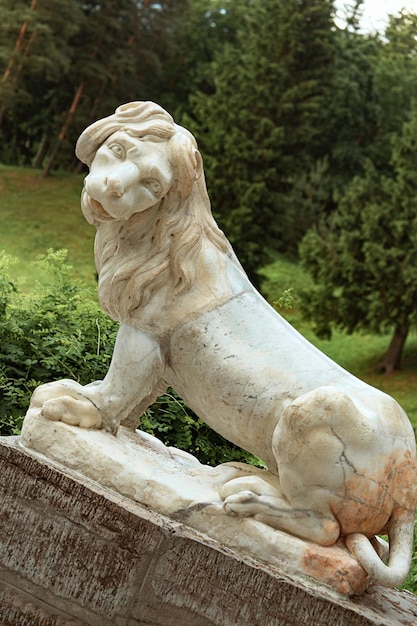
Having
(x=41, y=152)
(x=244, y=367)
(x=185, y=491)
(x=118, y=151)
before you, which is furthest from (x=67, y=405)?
(x=41, y=152)

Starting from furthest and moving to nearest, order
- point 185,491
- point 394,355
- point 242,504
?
point 394,355, point 185,491, point 242,504

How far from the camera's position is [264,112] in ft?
62.8

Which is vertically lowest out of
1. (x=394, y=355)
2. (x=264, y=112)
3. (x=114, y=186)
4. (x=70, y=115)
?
(x=70, y=115)

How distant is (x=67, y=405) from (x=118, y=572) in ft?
1.93

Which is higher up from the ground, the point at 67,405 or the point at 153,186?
the point at 153,186

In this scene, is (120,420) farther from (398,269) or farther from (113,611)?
(398,269)

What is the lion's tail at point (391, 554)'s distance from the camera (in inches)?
106

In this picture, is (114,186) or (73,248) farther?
(73,248)

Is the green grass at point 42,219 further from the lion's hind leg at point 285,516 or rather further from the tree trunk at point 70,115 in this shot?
the lion's hind leg at point 285,516

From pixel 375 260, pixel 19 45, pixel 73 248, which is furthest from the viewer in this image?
pixel 19 45

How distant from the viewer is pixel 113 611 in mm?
2848

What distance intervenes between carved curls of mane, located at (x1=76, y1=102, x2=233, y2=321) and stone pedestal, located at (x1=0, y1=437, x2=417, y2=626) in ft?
2.19

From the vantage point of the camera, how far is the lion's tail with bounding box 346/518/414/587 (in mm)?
2703

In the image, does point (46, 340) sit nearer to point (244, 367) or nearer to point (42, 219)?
point (244, 367)
